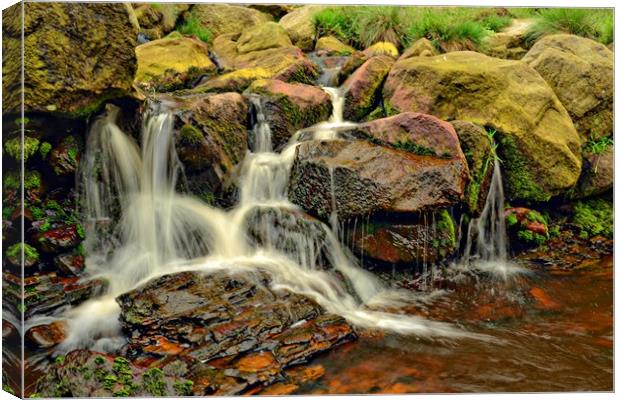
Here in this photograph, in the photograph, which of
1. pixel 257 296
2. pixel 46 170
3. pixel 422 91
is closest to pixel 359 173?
pixel 257 296

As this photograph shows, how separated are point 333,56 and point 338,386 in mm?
5690

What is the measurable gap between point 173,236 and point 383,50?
432 cm

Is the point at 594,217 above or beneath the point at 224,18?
beneath

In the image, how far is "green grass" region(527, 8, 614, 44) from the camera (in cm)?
537

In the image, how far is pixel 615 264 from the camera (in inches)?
170

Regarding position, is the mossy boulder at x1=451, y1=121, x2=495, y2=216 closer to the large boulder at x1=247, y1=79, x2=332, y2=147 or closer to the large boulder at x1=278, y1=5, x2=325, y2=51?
the large boulder at x1=247, y1=79, x2=332, y2=147

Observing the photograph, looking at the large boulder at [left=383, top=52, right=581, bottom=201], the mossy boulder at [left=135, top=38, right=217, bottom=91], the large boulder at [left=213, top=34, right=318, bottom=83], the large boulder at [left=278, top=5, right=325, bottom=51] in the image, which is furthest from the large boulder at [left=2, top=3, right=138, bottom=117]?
the large boulder at [left=278, top=5, right=325, bottom=51]

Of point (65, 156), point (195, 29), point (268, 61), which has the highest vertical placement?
point (195, 29)

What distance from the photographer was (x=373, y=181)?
4.62 metres

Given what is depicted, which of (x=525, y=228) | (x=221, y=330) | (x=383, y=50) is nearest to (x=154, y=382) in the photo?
(x=221, y=330)

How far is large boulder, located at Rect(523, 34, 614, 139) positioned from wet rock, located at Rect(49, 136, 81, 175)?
5240 millimetres

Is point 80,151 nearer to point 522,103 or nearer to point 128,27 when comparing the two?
point 128,27

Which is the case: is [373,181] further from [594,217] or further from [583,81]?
[583,81]

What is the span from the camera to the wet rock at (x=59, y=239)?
13.5 feet
